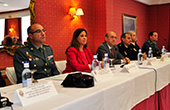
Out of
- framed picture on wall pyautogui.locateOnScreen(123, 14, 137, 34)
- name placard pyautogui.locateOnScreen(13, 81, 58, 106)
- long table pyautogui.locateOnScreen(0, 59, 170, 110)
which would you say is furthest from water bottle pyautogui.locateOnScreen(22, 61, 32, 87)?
framed picture on wall pyautogui.locateOnScreen(123, 14, 137, 34)

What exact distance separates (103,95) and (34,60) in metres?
1.14

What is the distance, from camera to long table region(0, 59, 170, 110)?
105cm

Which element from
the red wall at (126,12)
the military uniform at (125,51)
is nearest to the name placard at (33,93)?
the military uniform at (125,51)

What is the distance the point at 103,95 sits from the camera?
1.32 m

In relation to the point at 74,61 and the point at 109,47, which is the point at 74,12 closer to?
the point at 109,47

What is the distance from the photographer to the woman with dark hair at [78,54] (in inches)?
97.9

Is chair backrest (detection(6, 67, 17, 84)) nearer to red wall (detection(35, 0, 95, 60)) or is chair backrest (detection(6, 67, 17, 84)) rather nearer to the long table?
the long table

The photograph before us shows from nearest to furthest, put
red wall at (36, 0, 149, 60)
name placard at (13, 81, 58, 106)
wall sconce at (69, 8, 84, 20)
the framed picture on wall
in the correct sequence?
name placard at (13, 81, 58, 106) < red wall at (36, 0, 149, 60) < wall sconce at (69, 8, 84, 20) < the framed picture on wall

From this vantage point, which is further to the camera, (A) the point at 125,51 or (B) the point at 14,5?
(A) the point at 125,51

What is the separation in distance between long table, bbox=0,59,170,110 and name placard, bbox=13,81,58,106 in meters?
0.03

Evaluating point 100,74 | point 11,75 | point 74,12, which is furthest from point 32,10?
point 100,74

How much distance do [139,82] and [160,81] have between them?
2.09ft

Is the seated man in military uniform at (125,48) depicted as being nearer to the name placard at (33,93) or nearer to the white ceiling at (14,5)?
the white ceiling at (14,5)

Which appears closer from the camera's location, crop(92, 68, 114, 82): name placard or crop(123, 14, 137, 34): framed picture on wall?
crop(92, 68, 114, 82): name placard
